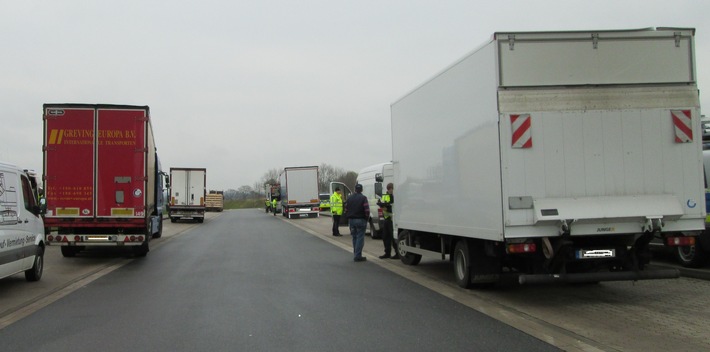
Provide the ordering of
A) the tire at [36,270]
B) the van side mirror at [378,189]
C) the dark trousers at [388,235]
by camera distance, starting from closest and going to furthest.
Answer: the tire at [36,270], the dark trousers at [388,235], the van side mirror at [378,189]

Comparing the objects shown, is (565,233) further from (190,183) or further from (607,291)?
(190,183)

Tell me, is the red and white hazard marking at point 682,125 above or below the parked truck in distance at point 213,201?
above

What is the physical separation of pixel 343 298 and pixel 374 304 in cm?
63

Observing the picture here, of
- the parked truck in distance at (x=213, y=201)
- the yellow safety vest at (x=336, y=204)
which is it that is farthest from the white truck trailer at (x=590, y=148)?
the parked truck in distance at (x=213, y=201)

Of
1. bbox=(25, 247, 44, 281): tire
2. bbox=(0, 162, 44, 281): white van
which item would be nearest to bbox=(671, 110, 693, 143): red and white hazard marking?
bbox=(0, 162, 44, 281): white van

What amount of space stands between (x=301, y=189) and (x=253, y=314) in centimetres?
3215

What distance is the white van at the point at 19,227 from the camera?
892 cm

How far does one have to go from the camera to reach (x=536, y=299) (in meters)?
8.12

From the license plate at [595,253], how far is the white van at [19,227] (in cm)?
864

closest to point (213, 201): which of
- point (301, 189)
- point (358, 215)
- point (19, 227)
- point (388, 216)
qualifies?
point (301, 189)

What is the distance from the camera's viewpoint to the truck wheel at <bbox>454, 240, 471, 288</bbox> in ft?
28.2

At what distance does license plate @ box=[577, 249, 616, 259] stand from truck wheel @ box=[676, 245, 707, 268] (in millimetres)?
3901

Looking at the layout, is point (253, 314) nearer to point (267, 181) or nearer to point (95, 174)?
point (95, 174)

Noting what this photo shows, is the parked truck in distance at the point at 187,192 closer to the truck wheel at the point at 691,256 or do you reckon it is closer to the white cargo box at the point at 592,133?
the truck wheel at the point at 691,256
